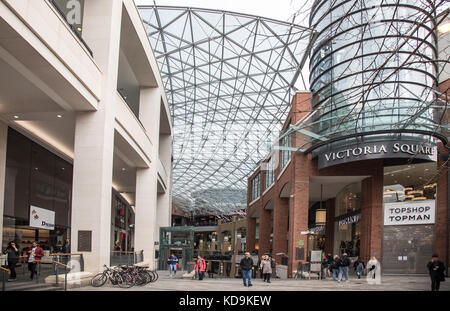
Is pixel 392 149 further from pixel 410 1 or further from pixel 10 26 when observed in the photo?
pixel 10 26

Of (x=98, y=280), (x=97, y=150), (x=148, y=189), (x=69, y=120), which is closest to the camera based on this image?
(x=98, y=280)

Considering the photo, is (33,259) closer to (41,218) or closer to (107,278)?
(107,278)

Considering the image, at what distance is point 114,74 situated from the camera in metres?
20.0

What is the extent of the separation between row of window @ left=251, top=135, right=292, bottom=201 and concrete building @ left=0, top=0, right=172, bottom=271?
989 centimetres

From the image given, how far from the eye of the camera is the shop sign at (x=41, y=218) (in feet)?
73.3

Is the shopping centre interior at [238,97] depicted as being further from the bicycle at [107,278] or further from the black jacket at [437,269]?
the black jacket at [437,269]

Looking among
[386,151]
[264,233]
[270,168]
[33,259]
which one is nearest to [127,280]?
[33,259]

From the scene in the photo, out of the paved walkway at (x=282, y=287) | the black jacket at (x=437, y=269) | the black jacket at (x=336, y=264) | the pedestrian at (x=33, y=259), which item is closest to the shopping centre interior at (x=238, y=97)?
the pedestrian at (x=33, y=259)

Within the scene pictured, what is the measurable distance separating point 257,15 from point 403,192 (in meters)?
20.2

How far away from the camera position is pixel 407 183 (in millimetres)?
30047

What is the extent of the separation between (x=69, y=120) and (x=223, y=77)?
33.0m

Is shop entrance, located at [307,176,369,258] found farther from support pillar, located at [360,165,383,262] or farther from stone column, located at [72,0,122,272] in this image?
stone column, located at [72,0,122,272]

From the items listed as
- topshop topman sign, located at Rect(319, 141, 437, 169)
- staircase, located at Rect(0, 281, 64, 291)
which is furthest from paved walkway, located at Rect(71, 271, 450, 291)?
topshop topman sign, located at Rect(319, 141, 437, 169)
